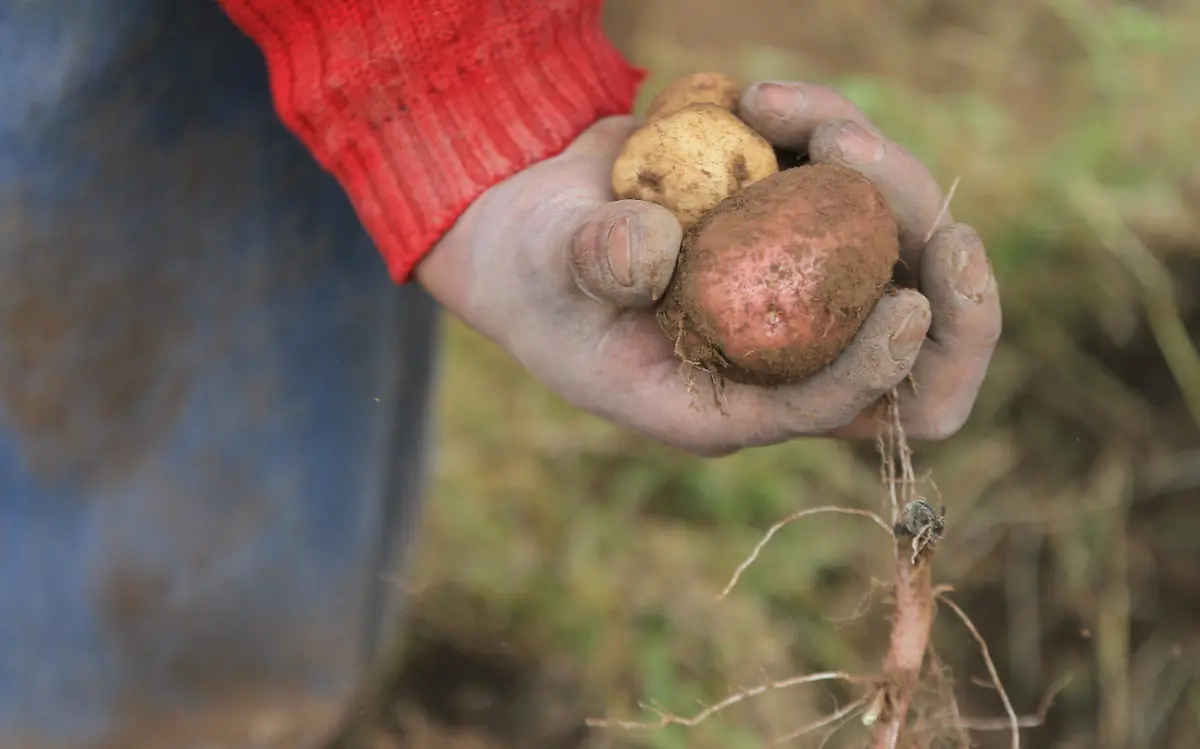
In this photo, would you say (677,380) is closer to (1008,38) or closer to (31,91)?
(31,91)

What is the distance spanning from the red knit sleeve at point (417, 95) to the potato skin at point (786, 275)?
0.27 m

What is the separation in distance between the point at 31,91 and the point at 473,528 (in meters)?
1.16

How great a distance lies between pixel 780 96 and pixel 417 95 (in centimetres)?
37

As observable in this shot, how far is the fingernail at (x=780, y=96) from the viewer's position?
971 millimetres

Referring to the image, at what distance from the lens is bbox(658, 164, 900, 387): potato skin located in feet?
2.77

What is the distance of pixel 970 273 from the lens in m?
0.89

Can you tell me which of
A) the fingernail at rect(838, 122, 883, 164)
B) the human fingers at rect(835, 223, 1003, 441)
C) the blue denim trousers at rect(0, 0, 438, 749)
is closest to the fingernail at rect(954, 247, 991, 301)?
the human fingers at rect(835, 223, 1003, 441)

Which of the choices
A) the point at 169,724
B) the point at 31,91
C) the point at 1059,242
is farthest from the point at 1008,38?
the point at 169,724

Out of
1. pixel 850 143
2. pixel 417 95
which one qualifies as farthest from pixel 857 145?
pixel 417 95

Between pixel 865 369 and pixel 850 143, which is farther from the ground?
pixel 850 143

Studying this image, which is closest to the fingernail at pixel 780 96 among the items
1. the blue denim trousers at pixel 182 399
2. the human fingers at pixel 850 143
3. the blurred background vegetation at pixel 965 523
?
the human fingers at pixel 850 143

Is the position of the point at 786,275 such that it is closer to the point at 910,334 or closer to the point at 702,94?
the point at 910,334

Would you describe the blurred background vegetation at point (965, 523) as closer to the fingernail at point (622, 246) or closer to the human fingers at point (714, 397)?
the human fingers at point (714, 397)

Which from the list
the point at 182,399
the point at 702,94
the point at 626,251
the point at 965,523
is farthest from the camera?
the point at 965,523
